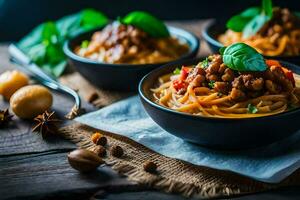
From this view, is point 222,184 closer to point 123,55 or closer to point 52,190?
point 52,190

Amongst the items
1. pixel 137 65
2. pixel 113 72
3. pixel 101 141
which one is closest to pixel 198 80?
pixel 101 141

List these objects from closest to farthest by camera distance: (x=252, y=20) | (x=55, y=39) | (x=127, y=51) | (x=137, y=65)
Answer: (x=137, y=65) → (x=127, y=51) → (x=252, y=20) → (x=55, y=39)

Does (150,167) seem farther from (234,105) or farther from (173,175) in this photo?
(234,105)

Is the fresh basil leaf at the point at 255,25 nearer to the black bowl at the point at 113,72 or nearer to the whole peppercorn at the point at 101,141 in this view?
the black bowl at the point at 113,72

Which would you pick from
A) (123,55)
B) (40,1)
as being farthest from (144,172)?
(40,1)

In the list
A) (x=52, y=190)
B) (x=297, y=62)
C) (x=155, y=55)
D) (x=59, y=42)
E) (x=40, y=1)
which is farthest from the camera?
(x=40, y=1)

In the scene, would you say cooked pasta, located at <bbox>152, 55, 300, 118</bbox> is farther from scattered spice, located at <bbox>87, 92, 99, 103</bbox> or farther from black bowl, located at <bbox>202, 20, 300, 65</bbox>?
black bowl, located at <bbox>202, 20, 300, 65</bbox>
